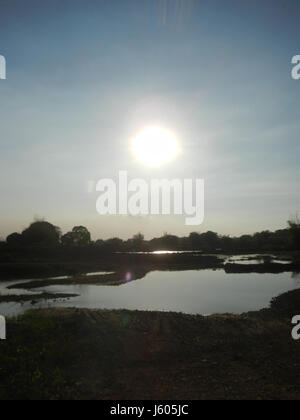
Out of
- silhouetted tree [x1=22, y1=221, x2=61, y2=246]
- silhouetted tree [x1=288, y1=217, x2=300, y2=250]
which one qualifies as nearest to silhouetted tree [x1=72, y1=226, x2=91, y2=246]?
silhouetted tree [x1=22, y1=221, x2=61, y2=246]

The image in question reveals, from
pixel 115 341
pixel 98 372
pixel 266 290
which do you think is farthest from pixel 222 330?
pixel 266 290

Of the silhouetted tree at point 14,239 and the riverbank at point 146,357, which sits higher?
the silhouetted tree at point 14,239

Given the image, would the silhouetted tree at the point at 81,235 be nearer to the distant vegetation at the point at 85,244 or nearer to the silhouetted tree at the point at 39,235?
the distant vegetation at the point at 85,244

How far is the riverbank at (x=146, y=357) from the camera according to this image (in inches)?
462

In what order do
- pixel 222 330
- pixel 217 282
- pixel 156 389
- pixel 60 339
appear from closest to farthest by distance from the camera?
pixel 156 389, pixel 60 339, pixel 222 330, pixel 217 282

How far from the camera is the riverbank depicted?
11.7 metres

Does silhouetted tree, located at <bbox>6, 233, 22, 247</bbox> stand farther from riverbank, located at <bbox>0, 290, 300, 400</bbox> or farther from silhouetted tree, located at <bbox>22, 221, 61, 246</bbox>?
riverbank, located at <bbox>0, 290, 300, 400</bbox>

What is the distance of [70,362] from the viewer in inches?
559

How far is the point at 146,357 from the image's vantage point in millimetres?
14984

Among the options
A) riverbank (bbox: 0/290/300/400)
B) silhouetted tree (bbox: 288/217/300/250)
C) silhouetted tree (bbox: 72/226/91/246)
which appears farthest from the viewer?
silhouetted tree (bbox: 72/226/91/246)

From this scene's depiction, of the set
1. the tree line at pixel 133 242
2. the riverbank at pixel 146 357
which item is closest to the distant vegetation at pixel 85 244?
the tree line at pixel 133 242
